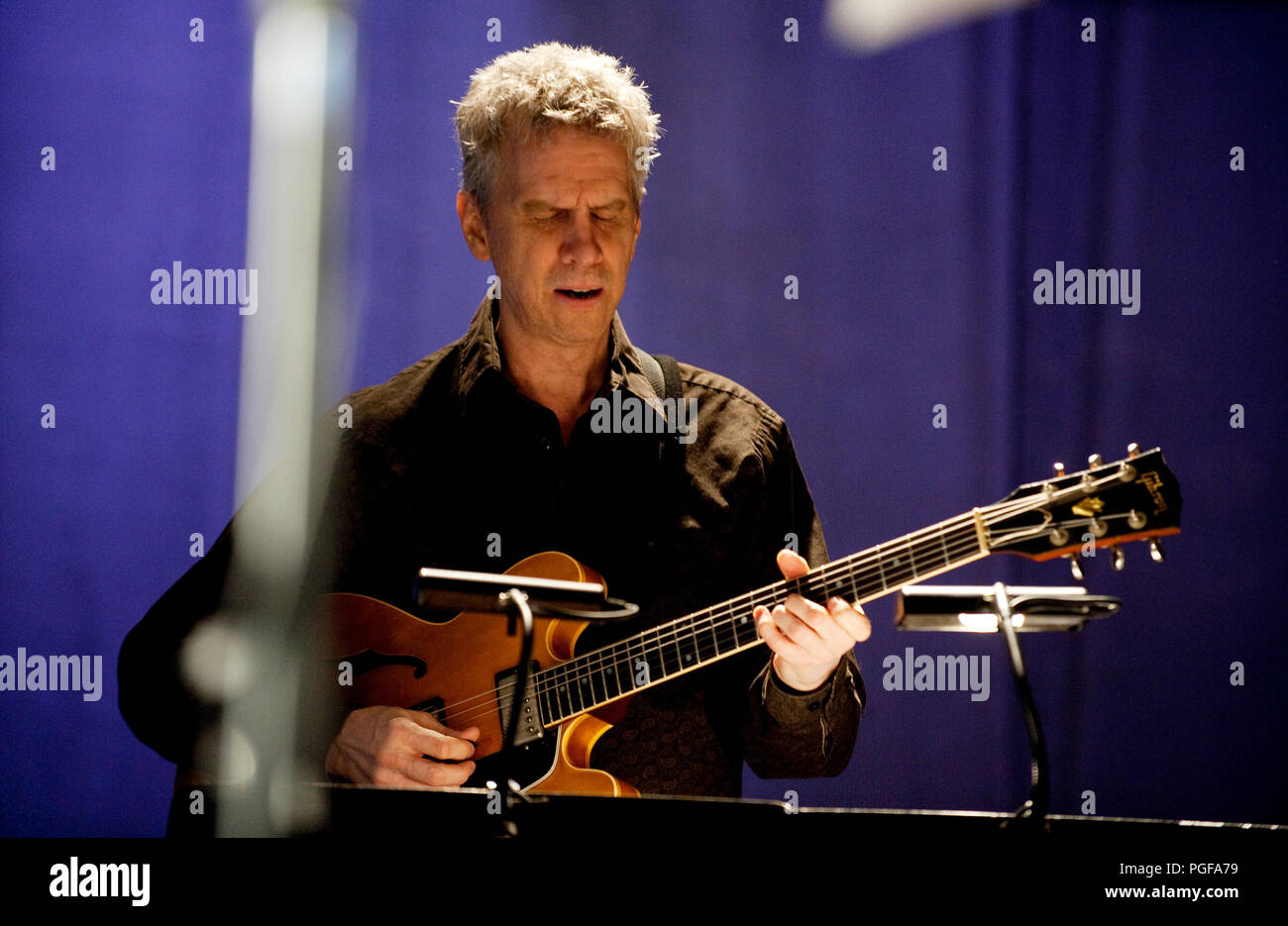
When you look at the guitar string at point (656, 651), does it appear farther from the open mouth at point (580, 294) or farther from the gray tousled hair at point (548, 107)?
the gray tousled hair at point (548, 107)

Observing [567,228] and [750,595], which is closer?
[750,595]

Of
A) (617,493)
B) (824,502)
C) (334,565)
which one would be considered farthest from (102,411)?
(824,502)

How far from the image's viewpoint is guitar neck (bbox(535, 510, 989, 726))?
186cm

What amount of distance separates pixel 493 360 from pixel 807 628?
87 cm

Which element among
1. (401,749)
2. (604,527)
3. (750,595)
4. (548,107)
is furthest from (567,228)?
(401,749)

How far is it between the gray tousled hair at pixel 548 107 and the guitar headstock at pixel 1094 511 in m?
1.01

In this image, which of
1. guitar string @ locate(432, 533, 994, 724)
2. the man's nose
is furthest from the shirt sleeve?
the man's nose

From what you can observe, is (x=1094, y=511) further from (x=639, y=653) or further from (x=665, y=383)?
(x=665, y=383)

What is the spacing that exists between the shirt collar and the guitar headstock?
0.79 meters

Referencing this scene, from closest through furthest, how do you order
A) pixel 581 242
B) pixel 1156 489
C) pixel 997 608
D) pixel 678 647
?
pixel 997 608 → pixel 1156 489 → pixel 678 647 → pixel 581 242

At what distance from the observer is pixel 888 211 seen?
2.85 m

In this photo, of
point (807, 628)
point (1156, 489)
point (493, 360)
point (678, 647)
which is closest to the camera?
point (1156, 489)

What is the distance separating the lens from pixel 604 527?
7.16ft
